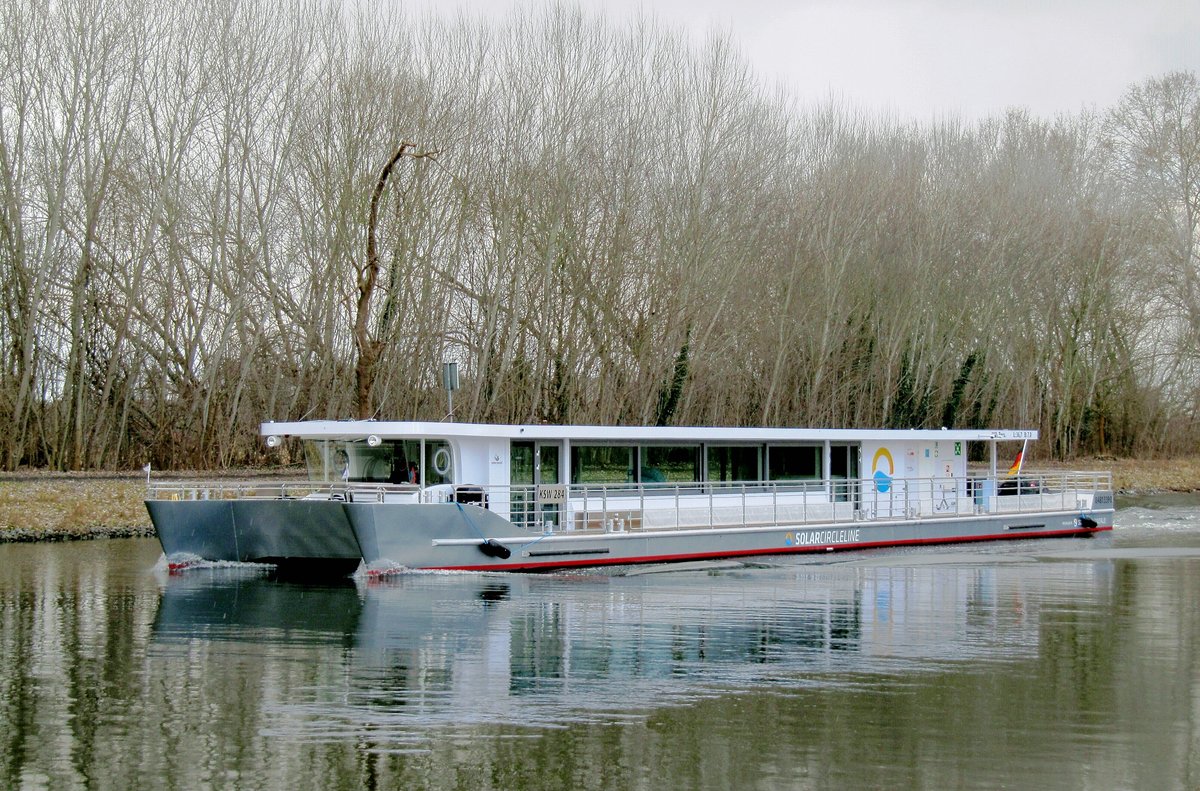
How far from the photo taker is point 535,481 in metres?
28.5

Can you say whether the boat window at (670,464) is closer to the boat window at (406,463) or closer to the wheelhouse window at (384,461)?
the wheelhouse window at (384,461)

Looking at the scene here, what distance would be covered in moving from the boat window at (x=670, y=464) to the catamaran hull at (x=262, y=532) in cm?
676

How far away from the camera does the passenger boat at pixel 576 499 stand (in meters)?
25.8

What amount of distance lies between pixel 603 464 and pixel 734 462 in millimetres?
3771

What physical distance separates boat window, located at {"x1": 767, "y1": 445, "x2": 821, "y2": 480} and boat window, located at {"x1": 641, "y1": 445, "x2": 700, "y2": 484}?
86.4 inches

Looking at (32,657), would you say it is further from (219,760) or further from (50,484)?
(50,484)

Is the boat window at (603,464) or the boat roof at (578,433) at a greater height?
the boat roof at (578,433)

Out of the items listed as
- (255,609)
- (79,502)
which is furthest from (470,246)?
(255,609)

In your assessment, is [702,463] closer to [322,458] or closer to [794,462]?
[794,462]

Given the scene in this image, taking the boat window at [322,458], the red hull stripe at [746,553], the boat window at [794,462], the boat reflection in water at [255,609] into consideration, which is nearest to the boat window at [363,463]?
the boat window at [322,458]

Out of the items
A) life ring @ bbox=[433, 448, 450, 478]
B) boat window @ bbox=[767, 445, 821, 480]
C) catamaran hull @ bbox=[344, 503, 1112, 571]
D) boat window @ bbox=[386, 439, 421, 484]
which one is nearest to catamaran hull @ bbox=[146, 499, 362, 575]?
catamaran hull @ bbox=[344, 503, 1112, 571]

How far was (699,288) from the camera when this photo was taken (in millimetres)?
47438

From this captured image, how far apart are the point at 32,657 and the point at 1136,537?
28.0 meters

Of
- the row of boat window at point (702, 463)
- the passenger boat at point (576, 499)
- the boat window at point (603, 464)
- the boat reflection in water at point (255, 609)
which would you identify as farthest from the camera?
the row of boat window at point (702, 463)
